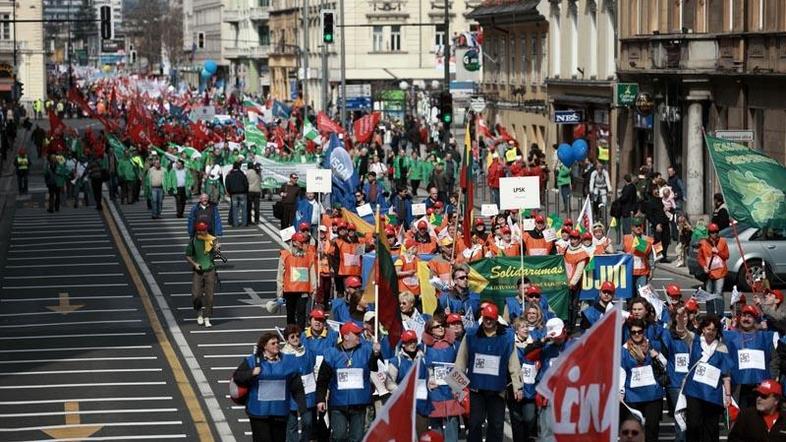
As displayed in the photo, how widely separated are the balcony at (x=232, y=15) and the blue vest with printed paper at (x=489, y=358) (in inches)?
5458

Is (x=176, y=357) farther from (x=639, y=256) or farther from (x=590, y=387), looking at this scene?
(x=590, y=387)

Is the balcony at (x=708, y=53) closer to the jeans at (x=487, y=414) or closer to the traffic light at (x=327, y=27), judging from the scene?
the traffic light at (x=327, y=27)

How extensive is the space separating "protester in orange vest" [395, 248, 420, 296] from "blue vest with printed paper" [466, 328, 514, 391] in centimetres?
554

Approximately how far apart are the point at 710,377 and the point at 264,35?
5070 inches

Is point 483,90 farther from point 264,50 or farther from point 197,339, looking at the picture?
point 264,50

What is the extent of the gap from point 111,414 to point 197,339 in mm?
5886

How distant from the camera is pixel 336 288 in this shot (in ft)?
92.4

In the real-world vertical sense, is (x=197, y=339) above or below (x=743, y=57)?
below

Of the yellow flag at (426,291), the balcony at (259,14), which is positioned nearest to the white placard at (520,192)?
the yellow flag at (426,291)

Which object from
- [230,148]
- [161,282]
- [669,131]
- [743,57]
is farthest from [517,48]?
[161,282]

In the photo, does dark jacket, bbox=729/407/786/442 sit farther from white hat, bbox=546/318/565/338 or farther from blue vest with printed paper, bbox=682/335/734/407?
white hat, bbox=546/318/565/338

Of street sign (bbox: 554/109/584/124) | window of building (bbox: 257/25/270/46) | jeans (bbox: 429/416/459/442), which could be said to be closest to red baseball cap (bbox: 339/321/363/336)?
jeans (bbox: 429/416/459/442)

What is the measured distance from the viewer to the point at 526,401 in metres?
18.4

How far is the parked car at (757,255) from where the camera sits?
31.9 m
